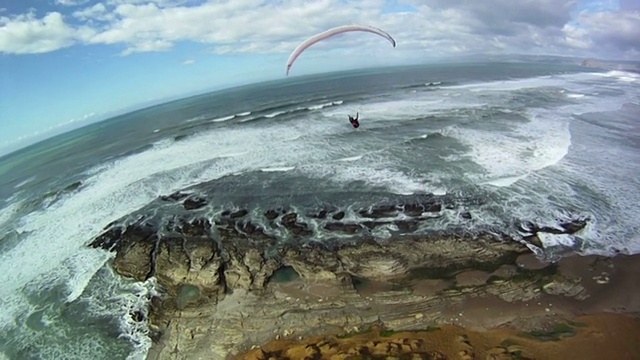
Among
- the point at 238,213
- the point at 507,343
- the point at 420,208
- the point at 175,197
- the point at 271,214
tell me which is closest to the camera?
the point at 507,343

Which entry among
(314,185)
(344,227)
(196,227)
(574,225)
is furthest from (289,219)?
(574,225)

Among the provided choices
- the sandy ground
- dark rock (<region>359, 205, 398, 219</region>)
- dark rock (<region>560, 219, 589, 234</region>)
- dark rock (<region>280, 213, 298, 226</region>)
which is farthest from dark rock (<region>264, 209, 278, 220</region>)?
dark rock (<region>560, 219, 589, 234</region>)

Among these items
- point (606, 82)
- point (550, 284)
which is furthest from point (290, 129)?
point (606, 82)

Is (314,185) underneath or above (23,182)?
underneath

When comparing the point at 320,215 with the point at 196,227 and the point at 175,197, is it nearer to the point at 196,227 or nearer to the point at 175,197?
the point at 196,227

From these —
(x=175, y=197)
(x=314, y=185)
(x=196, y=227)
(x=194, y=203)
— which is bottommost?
(x=196, y=227)

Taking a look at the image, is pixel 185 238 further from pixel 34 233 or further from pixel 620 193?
pixel 620 193

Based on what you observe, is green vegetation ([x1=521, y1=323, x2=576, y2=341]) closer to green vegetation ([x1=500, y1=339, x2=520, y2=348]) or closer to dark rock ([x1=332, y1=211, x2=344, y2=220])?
green vegetation ([x1=500, y1=339, x2=520, y2=348])
